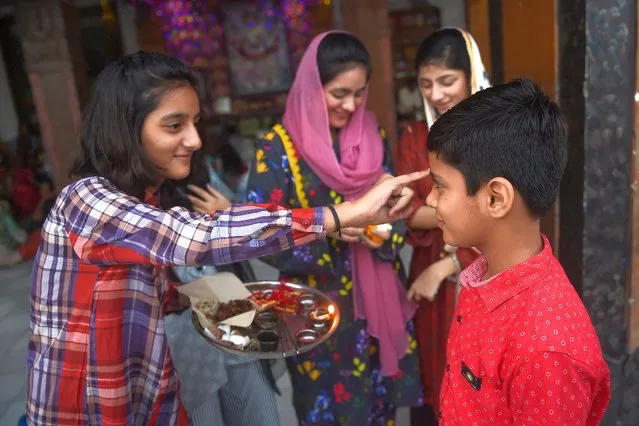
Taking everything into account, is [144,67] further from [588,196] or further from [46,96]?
[46,96]

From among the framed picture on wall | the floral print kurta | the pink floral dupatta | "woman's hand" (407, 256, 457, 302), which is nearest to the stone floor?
the floral print kurta

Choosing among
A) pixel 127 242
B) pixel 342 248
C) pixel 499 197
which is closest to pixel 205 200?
pixel 342 248

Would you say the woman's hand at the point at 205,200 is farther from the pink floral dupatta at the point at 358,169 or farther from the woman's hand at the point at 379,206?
the woman's hand at the point at 379,206

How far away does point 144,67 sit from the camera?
148 cm

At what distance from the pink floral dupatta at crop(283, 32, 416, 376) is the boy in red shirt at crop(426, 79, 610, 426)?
79 cm

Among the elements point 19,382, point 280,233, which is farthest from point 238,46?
point 280,233

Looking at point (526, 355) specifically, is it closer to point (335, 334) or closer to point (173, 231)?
point (173, 231)

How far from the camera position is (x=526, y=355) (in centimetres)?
104

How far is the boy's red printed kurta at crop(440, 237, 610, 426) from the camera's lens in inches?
40.2

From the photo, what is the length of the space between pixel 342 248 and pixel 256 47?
6172 mm

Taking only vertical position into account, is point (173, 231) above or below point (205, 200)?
above

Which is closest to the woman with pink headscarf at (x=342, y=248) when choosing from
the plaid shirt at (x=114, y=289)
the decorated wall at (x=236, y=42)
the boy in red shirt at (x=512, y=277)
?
the plaid shirt at (x=114, y=289)

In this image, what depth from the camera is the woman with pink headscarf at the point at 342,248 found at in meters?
1.99

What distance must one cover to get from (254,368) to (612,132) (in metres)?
1.55
